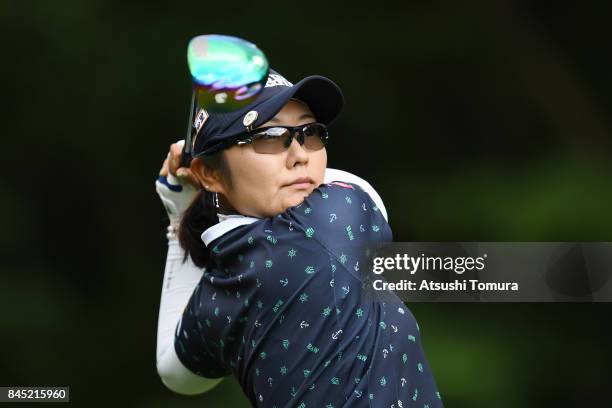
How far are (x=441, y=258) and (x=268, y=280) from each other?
522 mm

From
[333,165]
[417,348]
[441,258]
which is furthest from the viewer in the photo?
[333,165]

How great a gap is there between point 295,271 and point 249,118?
203mm

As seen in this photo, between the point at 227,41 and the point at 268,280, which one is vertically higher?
the point at 227,41

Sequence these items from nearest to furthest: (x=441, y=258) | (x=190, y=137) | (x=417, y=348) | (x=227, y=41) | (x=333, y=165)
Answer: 1. (x=227, y=41)
2. (x=417, y=348)
3. (x=190, y=137)
4. (x=441, y=258)
5. (x=333, y=165)

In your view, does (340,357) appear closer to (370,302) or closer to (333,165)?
(370,302)

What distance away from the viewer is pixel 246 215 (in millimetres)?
1435

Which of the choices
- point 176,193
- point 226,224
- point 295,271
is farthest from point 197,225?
point 295,271

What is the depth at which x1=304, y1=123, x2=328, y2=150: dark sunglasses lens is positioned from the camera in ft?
4.64

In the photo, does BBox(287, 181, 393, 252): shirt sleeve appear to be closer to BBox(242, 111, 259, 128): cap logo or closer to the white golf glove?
BBox(242, 111, 259, 128): cap logo

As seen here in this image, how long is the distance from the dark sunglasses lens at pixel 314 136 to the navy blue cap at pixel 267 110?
4 centimetres

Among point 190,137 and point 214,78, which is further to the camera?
point 190,137

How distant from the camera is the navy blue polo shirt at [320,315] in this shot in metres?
1.33

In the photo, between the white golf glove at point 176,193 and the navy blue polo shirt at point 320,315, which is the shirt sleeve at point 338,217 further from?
the white golf glove at point 176,193

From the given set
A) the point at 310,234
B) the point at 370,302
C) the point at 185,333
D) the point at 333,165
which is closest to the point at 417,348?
the point at 370,302
